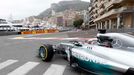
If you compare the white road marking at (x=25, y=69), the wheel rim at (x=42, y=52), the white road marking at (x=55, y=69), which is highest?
the wheel rim at (x=42, y=52)

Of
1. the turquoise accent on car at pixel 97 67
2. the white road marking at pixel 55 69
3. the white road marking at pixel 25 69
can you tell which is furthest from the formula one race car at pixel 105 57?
the white road marking at pixel 25 69

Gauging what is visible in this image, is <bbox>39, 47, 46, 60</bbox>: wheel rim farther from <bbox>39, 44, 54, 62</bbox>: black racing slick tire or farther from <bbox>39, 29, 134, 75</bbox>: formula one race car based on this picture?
<bbox>39, 29, 134, 75</bbox>: formula one race car

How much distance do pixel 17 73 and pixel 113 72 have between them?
3.11 metres

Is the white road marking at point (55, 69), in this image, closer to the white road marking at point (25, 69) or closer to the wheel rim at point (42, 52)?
the white road marking at point (25, 69)

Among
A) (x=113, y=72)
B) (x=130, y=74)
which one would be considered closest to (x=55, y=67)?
(x=113, y=72)

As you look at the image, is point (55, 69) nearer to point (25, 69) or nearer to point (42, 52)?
point (25, 69)

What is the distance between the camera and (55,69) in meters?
7.81

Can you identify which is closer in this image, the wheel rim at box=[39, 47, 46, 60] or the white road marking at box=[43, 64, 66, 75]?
the white road marking at box=[43, 64, 66, 75]

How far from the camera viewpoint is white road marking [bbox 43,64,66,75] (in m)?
7.20

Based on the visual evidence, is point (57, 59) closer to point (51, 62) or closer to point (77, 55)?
point (51, 62)

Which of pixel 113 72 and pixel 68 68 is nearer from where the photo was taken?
pixel 113 72

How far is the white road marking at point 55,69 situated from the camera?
7198 mm

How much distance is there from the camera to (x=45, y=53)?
9141 mm

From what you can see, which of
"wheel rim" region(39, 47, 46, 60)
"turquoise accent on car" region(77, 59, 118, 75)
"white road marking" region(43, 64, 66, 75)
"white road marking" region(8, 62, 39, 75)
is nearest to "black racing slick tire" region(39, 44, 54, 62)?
"wheel rim" region(39, 47, 46, 60)
